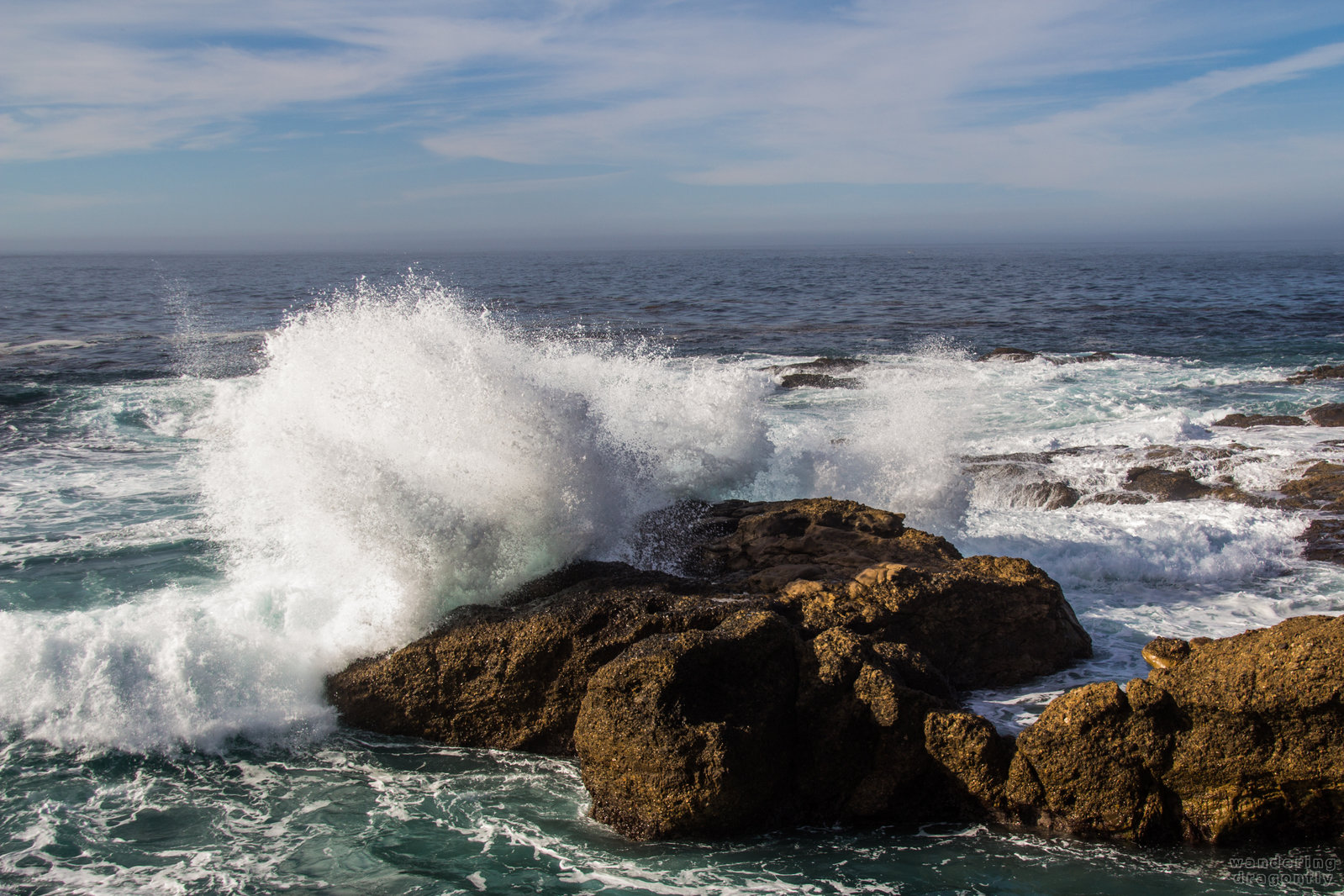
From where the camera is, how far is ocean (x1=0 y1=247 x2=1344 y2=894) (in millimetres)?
4086

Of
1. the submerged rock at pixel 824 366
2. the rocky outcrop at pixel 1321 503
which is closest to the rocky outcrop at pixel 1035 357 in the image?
the submerged rock at pixel 824 366

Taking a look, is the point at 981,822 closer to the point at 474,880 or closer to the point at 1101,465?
the point at 474,880

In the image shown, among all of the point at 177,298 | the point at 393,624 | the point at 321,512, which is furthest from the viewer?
the point at 177,298

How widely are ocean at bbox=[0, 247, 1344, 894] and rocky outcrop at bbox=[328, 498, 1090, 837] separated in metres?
0.17

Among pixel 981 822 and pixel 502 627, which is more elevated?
pixel 502 627

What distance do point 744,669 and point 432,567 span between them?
2317mm

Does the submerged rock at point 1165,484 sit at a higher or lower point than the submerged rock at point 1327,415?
lower

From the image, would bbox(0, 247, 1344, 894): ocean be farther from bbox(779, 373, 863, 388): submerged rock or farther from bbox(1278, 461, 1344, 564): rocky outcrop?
bbox(779, 373, 863, 388): submerged rock

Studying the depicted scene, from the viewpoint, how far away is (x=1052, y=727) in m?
4.14

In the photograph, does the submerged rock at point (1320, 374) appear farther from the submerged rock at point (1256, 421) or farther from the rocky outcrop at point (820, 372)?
the rocky outcrop at point (820, 372)

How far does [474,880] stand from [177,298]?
39.5 m

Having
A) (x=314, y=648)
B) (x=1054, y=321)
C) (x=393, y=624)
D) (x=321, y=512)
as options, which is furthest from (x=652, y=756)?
(x=1054, y=321)

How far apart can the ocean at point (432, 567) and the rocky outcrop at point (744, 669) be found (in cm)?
17

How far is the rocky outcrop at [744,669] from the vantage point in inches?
167
